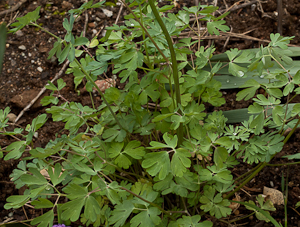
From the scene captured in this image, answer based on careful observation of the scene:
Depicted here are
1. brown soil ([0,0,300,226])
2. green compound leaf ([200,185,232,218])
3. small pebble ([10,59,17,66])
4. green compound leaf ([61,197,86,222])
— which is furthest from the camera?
small pebble ([10,59,17,66])

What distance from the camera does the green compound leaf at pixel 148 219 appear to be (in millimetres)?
1251

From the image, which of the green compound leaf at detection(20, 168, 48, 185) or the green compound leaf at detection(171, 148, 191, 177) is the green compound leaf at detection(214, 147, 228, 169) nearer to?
the green compound leaf at detection(171, 148, 191, 177)

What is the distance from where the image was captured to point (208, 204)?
1438 millimetres

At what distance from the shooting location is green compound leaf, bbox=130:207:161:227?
4.10 feet

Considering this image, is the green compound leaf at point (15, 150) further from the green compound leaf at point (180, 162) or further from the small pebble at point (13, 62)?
the small pebble at point (13, 62)

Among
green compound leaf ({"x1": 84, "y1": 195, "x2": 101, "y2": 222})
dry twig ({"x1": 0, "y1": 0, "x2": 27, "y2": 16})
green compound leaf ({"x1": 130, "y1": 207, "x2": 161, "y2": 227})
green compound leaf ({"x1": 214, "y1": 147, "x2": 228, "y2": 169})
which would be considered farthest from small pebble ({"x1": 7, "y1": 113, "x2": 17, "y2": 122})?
green compound leaf ({"x1": 214, "y1": 147, "x2": 228, "y2": 169})

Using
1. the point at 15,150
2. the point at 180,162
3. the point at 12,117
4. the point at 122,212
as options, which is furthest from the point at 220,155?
the point at 12,117

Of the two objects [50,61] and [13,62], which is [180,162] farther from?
[13,62]

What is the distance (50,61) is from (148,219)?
1.73 metres

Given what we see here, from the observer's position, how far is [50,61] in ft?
7.90

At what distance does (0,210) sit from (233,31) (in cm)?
240

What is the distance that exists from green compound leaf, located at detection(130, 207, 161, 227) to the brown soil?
87 cm

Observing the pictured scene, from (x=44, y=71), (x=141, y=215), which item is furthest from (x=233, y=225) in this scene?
(x=44, y=71)

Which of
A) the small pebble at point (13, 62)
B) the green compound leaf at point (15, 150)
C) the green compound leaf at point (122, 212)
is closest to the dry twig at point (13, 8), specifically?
the small pebble at point (13, 62)
